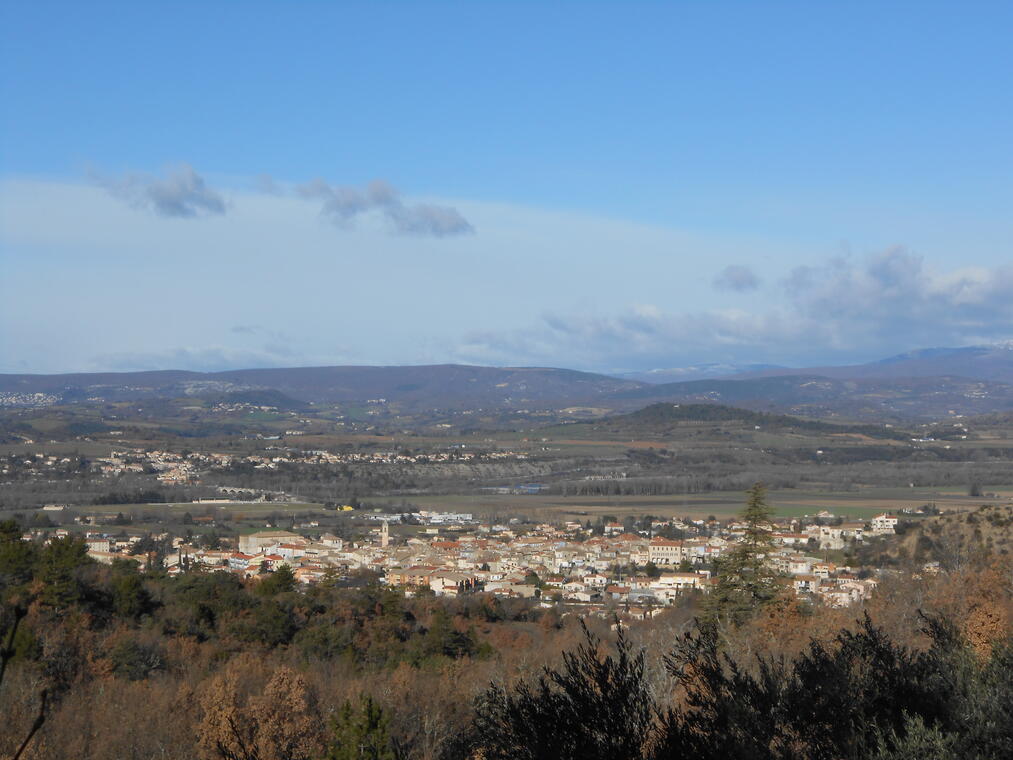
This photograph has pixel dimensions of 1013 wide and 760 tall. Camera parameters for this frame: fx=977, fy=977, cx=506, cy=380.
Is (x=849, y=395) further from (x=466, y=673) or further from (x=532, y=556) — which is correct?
(x=466, y=673)

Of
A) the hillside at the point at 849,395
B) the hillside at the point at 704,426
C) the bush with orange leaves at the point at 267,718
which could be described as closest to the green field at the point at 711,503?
the hillside at the point at 704,426

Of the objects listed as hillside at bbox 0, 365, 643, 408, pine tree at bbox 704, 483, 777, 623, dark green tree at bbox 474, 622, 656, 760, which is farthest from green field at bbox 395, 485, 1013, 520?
hillside at bbox 0, 365, 643, 408

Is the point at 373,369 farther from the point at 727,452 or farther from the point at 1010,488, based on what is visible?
the point at 1010,488

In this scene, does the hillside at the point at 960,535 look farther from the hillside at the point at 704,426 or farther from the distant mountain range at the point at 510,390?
the distant mountain range at the point at 510,390

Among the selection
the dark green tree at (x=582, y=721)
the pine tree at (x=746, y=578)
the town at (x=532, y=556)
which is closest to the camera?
the dark green tree at (x=582, y=721)

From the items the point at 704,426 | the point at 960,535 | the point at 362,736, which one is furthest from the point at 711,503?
the point at 362,736

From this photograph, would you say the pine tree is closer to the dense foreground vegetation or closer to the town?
the dense foreground vegetation
